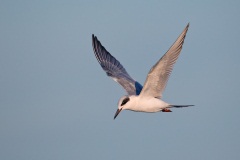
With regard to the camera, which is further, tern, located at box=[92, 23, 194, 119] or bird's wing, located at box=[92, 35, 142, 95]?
bird's wing, located at box=[92, 35, 142, 95]

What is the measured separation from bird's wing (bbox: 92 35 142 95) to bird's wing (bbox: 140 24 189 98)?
211 centimetres

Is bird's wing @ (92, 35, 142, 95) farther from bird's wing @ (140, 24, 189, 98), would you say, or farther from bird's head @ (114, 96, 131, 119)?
bird's wing @ (140, 24, 189, 98)

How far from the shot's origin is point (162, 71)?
1716 centimetres

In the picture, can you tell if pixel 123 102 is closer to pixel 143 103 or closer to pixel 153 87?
pixel 143 103

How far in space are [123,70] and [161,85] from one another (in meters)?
4.68

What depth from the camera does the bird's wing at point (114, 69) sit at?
2064 centimetres

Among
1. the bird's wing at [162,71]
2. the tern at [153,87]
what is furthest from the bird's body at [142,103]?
the bird's wing at [162,71]

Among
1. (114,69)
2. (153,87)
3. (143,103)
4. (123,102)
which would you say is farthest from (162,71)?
(114,69)

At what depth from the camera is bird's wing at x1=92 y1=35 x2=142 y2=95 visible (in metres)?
20.6

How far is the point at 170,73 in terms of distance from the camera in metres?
17.4

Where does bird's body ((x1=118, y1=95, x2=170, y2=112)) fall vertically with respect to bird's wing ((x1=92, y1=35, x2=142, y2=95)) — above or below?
below

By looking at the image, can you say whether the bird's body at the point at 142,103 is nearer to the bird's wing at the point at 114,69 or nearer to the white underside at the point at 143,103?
the white underside at the point at 143,103

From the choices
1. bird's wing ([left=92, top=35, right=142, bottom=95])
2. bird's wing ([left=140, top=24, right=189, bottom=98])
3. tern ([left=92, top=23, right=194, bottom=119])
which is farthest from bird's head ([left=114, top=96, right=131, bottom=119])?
bird's wing ([left=92, top=35, right=142, bottom=95])

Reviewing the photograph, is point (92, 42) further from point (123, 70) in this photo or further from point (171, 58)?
point (171, 58)
